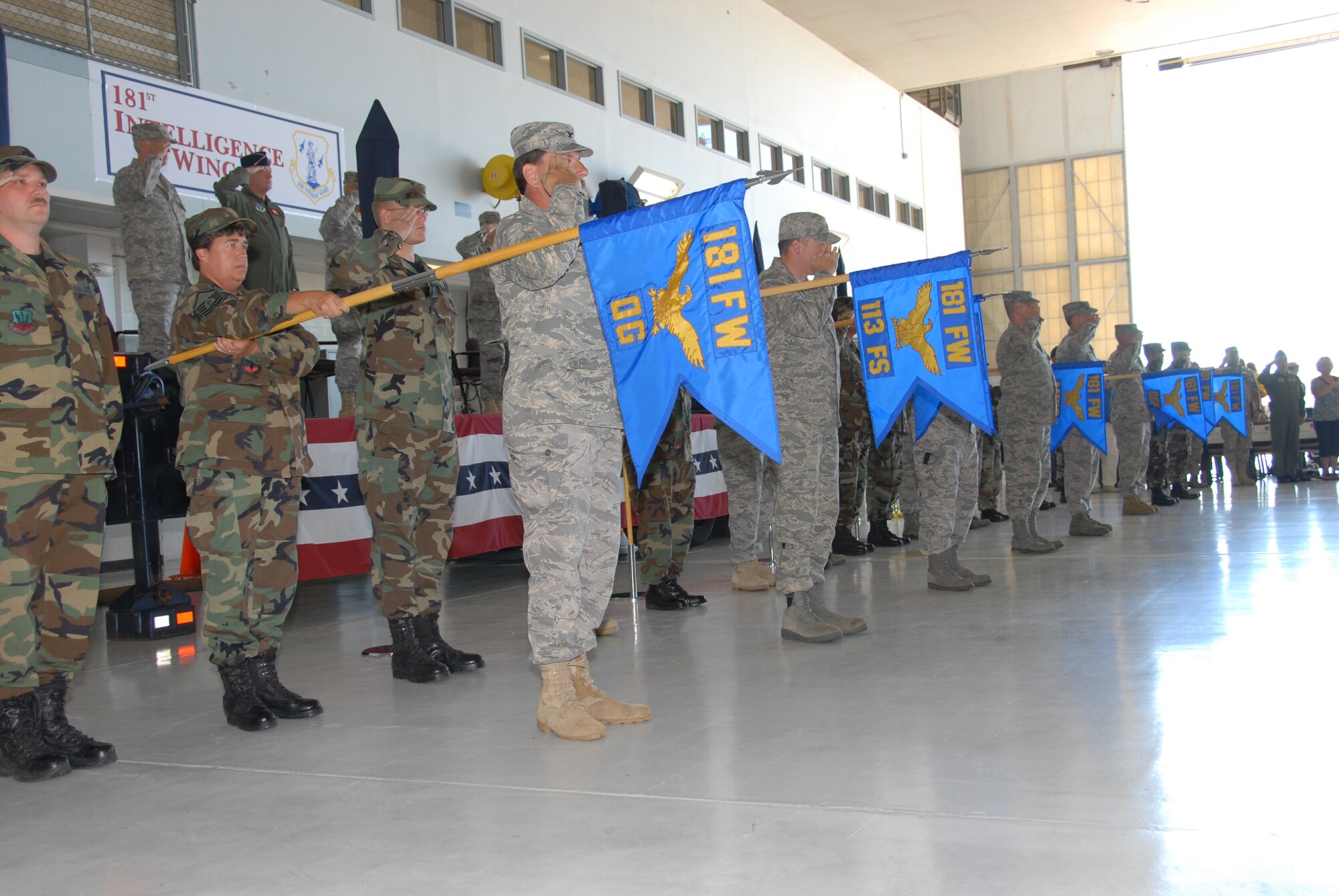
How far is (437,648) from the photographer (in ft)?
13.6

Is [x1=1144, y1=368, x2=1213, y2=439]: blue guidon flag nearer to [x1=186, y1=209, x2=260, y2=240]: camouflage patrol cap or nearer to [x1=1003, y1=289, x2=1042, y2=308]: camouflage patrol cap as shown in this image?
[x1=1003, y1=289, x2=1042, y2=308]: camouflage patrol cap

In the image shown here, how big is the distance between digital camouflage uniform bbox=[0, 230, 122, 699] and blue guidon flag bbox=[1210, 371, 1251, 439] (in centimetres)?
1152

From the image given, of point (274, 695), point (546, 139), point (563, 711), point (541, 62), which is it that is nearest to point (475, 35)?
point (541, 62)

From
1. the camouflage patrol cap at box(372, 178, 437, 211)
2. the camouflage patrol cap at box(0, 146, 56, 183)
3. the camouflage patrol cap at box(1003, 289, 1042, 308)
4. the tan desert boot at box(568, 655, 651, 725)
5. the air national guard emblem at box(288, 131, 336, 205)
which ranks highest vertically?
the air national guard emblem at box(288, 131, 336, 205)

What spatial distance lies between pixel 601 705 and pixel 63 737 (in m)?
1.50

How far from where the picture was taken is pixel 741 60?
1755 cm

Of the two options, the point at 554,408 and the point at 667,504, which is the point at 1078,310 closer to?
the point at 667,504

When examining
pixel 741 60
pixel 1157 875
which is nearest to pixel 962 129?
pixel 741 60

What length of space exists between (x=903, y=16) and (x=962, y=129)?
9.92 metres

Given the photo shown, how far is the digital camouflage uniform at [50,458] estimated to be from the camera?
2.98 metres

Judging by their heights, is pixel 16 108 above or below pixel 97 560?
above

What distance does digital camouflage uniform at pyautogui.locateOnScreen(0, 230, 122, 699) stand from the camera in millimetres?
2980

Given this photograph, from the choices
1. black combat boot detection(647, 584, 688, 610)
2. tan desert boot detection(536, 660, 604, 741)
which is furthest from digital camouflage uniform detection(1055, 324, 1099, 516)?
tan desert boot detection(536, 660, 604, 741)

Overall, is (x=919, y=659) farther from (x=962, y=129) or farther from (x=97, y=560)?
(x=962, y=129)
